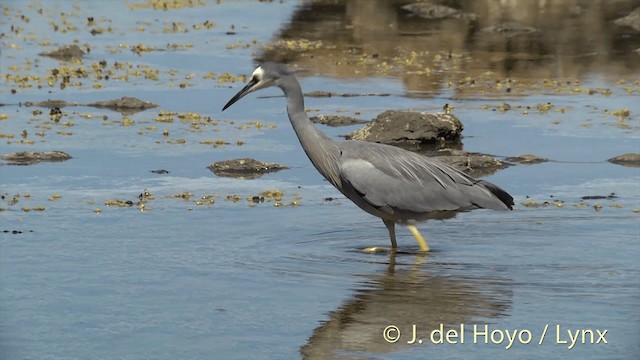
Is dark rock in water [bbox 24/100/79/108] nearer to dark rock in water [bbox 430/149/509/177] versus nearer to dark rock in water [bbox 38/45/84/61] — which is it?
dark rock in water [bbox 38/45/84/61]

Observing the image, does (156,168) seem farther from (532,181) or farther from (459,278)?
(459,278)

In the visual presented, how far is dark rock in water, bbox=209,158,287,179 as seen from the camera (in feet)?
46.3

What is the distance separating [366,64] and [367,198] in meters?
10.3

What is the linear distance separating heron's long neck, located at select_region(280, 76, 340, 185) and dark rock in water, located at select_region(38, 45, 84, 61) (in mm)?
11508

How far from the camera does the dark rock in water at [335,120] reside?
54.5 ft

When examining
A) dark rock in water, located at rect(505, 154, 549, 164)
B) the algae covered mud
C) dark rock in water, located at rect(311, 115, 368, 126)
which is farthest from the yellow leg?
dark rock in water, located at rect(311, 115, 368, 126)

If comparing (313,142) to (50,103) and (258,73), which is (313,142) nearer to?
(258,73)

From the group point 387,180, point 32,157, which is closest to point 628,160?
point 387,180

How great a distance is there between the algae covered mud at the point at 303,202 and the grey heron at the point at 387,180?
33 centimetres

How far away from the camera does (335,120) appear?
16.6m

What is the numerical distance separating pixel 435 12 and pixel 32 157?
13.0 meters

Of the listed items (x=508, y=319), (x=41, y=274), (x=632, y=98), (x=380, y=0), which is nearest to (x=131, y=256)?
(x=41, y=274)

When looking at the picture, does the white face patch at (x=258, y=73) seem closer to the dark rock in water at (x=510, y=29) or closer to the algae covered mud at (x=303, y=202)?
the algae covered mud at (x=303, y=202)

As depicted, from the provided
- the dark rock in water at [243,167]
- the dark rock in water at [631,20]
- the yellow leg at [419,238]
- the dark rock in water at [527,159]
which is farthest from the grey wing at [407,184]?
the dark rock in water at [631,20]
